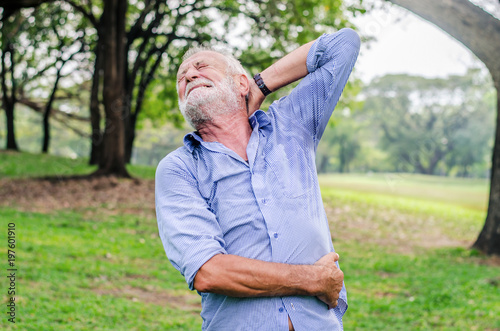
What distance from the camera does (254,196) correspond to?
84.6 inches

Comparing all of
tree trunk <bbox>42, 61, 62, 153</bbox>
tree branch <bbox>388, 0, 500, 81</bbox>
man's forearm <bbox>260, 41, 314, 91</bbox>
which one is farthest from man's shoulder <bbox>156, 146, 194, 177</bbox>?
tree trunk <bbox>42, 61, 62, 153</bbox>

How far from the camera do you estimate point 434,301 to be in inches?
251

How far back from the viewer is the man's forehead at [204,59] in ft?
8.42

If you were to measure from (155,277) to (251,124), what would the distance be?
4.90 metres

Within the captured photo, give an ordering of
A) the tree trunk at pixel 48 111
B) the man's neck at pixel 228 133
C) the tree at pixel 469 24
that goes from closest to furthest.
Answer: the man's neck at pixel 228 133 < the tree at pixel 469 24 < the tree trunk at pixel 48 111

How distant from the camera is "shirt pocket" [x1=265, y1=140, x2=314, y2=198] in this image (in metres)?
2.21

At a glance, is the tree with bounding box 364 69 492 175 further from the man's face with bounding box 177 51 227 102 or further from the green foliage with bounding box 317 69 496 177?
the man's face with bounding box 177 51 227 102

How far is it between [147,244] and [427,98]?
135 ft

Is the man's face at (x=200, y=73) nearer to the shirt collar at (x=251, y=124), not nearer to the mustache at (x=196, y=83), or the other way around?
the mustache at (x=196, y=83)

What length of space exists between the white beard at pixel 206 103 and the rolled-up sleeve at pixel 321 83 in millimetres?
302

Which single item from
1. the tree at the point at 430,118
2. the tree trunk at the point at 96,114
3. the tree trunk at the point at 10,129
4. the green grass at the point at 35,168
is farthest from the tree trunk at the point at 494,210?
the tree at the point at 430,118

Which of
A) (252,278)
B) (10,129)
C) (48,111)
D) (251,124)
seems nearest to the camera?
(252,278)

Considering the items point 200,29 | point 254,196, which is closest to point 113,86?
point 200,29

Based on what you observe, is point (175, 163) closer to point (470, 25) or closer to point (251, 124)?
point (251, 124)
